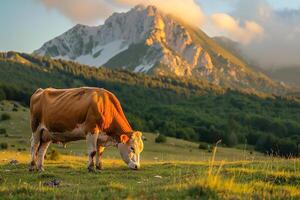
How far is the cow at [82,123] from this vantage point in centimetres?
1952

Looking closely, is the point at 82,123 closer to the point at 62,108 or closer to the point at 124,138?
the point at 62,108

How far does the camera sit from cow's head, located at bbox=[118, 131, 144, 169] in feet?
66.4

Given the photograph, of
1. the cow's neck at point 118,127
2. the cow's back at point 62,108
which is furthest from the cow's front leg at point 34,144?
the cow's neck at point 118,127

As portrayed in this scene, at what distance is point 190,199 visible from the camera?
10.3m

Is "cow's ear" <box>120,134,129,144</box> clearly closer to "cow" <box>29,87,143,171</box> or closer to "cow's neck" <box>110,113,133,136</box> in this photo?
"cow" <box>29,87,143,171</box>

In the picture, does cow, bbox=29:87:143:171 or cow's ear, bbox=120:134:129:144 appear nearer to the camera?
cow, bbox=29:87:143:171

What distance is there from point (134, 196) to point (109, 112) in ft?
32.0

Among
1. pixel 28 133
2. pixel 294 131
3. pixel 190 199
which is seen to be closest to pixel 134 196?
pixel 190 199

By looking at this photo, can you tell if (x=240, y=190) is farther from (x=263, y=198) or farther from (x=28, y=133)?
(x=28, y=133)

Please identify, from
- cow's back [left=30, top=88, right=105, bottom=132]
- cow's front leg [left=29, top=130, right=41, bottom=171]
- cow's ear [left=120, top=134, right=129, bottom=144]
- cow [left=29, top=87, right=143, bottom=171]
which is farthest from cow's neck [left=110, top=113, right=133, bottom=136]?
cow's front leg [left=29, top=130, right=41, bottom=171]

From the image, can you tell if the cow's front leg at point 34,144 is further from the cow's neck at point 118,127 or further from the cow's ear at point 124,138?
the cow's ear at point 124,138

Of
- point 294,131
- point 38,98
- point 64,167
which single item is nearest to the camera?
point 38,98

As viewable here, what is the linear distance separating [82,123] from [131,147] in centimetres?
238

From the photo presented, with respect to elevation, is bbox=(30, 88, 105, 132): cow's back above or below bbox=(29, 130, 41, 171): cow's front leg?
above
